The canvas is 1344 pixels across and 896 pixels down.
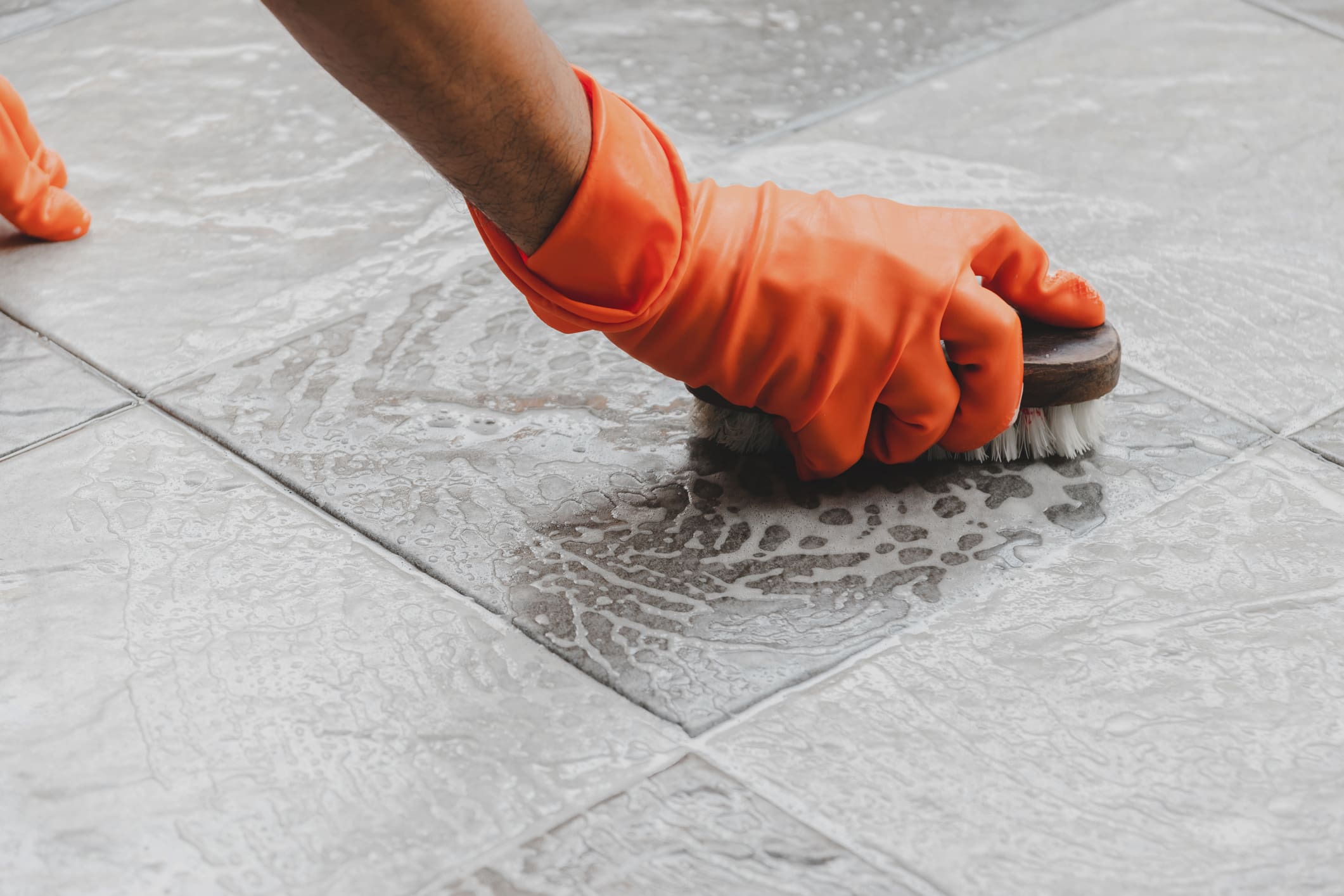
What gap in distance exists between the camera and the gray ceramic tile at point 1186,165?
4.23 feet

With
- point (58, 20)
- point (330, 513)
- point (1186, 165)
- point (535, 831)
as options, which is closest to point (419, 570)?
point (330, 513)

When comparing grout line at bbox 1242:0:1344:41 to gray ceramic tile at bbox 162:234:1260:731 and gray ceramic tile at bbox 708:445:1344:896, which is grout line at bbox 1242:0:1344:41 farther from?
gray ceramic tile at bbox 708:445:1344:896

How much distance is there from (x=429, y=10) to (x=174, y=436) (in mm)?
489

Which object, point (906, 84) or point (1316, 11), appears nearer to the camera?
point (906, 84)

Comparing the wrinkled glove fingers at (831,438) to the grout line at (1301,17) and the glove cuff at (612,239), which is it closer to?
the glove cuff at (612,239)

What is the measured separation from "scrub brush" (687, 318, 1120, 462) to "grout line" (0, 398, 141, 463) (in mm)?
501

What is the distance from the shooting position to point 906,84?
1750 millimetres

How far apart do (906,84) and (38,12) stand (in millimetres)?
1193

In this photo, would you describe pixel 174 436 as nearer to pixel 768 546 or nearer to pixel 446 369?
pixel 446 369

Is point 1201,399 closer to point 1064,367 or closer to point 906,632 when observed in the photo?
point 1064,367

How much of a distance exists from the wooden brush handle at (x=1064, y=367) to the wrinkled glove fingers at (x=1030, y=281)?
0.01 m

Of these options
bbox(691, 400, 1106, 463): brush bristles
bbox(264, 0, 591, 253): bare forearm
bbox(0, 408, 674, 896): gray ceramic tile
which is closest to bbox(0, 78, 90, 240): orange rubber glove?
bbox(0, 408, 674, 896): gray ceramic tile

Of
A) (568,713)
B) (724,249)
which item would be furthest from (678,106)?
(568,713)

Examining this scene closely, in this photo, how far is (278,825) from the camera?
0.86 metres
